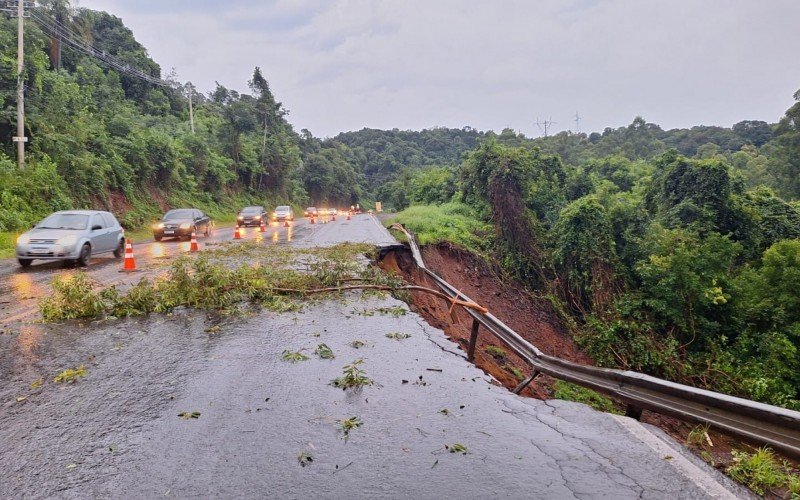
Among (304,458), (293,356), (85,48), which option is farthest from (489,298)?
(85,48)

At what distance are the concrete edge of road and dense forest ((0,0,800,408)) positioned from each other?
34.6ft

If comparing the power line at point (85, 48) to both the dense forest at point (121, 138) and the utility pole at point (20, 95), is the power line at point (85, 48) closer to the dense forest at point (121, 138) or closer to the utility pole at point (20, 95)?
the dense forest at point (121, 138)

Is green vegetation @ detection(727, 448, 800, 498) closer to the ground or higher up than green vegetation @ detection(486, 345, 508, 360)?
higher up

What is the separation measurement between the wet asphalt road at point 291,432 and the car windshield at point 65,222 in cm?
801

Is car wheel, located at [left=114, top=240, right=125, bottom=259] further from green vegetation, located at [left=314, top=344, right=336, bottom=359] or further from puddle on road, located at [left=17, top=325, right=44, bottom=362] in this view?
green vegetation, located at [left=314, top=344, right=336, bottom=359]

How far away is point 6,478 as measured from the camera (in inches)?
120

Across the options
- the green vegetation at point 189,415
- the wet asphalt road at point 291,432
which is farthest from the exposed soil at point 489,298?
the green vegetation at point 189,415

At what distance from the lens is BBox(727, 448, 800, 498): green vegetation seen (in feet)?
10.2

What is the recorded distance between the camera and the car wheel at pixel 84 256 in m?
12.3

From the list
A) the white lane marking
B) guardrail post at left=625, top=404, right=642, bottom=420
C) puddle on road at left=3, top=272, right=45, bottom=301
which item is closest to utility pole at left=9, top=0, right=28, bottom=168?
puddle on road at left=3, top=272, right=45, bottom=301

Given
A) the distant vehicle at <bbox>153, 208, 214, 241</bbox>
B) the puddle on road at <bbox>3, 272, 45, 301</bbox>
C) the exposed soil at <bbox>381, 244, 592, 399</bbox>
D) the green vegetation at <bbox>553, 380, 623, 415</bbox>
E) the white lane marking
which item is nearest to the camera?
the white lane marking

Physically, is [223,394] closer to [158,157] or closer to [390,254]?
[390,254]

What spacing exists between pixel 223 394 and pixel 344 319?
320cm

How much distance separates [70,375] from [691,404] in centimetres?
588
